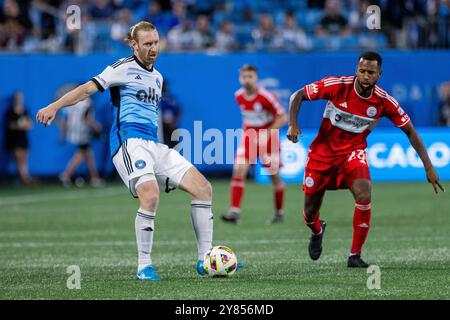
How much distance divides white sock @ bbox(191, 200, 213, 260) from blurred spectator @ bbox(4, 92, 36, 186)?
48.5 ft

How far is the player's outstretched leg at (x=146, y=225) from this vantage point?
8695mm

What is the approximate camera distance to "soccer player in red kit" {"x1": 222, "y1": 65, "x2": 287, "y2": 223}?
15219 millimetres

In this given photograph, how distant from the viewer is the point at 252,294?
305 inches

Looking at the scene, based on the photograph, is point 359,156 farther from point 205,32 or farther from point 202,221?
point 205,32

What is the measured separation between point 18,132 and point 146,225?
49.6ft

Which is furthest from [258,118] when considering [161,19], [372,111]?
[161,19]

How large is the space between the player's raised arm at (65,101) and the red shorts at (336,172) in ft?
8.18

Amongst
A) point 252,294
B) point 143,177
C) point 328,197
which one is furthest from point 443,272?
point 328,197

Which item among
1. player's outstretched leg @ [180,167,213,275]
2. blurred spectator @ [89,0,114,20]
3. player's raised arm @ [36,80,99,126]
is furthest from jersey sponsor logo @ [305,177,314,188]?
blurred spectator @ [89,0,114,20]

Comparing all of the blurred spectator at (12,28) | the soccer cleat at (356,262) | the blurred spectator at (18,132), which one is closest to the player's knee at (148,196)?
the soccer cleat at (356,262)

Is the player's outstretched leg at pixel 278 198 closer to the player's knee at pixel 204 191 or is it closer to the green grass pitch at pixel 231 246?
the green grass pitch at pixel 231 246
